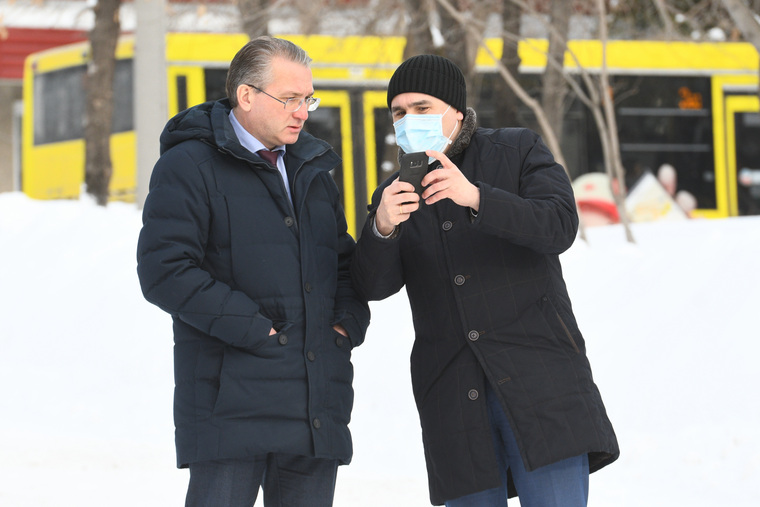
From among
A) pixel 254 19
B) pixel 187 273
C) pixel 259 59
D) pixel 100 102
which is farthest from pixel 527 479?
pixel 100 102

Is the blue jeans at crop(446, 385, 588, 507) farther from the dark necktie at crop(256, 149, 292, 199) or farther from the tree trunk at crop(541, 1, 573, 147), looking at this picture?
the tree trunk at crop(541, 1, 573, 147)

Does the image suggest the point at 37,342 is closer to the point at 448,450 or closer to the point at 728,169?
the point at 448,450

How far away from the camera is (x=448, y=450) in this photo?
2.88m

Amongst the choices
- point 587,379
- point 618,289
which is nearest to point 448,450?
point 587,379

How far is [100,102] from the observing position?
39.9 ft

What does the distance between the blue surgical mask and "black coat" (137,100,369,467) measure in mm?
323

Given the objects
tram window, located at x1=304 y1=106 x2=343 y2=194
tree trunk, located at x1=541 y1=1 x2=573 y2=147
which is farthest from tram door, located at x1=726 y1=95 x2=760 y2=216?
tram window, located at x1=304 y1=106 x2=343 y2=194

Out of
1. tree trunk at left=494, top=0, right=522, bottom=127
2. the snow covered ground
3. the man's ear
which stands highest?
tree trunk at left=494, top=0, right=522, bottom=127

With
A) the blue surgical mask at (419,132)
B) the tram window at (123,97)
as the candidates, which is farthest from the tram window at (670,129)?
the blue surgical mask at (419,132)

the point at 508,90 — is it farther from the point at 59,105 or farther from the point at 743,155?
the point at 59,105

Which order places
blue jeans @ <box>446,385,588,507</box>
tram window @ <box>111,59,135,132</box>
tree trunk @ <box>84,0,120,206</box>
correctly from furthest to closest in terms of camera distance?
tram window @ <box>111,59,135,132</box>
tree trunk @ <box>84,0,120,206</box>
blue jeans @ <box>446,385,588,507</box>

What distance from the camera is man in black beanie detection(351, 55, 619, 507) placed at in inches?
109

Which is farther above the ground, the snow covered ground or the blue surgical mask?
the blue surgical mask

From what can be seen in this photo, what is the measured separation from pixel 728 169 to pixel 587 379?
1250 cm
